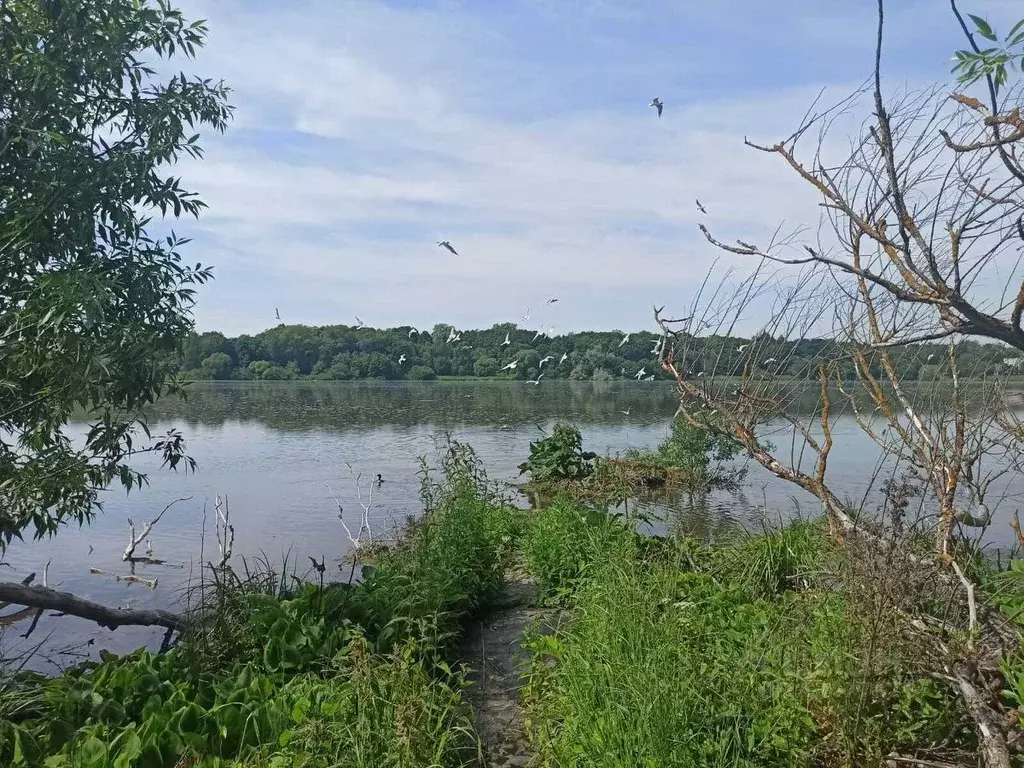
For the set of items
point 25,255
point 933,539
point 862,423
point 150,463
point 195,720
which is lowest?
point 150,463

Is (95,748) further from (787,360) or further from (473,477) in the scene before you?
(473,477)

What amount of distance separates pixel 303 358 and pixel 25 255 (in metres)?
52.8

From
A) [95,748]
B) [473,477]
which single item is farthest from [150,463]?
[95,748]

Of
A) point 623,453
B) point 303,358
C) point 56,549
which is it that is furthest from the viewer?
point 303,358

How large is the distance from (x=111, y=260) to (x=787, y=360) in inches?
176

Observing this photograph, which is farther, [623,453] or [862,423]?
[623,453]

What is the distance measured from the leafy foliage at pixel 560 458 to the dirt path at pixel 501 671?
810 cm

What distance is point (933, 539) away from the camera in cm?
451

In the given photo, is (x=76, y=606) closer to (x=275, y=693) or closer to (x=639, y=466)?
(x=275, y=693)

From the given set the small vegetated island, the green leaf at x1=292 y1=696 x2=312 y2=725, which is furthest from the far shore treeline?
the green leaf at x1=292 y1=696 x2=312 y2=725

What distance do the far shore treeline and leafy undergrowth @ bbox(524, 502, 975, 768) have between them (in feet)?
4.31

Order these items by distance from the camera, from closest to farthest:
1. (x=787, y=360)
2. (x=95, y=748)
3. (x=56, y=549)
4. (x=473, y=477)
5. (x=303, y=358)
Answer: (x=95, y=748)
(x=787, y=360)
(x=473, y=477)
(x=56, y=549)
(x=303, y=358)

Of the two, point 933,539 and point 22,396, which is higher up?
point 22,396

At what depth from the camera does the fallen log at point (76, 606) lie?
508cm
